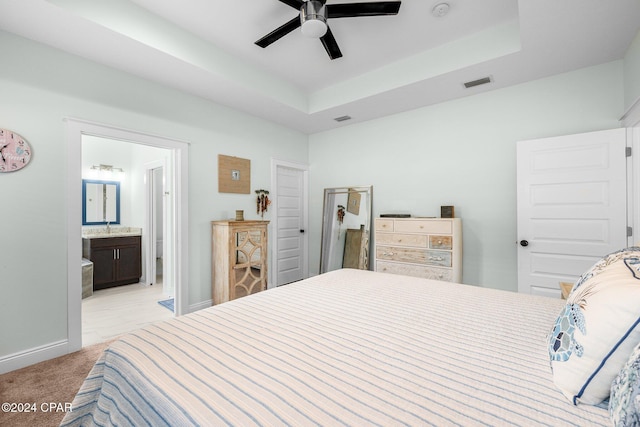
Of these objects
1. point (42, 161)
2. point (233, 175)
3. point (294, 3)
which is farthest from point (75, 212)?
point (294, 3)

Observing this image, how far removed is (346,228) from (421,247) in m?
1.32

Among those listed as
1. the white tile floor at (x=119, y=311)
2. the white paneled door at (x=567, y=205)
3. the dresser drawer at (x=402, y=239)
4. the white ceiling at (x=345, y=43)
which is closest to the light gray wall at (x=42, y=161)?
the white ceiling at (x=345, y=43)

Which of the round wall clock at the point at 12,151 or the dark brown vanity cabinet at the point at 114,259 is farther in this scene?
the dark brown vanity cabinet at the point at 114,259

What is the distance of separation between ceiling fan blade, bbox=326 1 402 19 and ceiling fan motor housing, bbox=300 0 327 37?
73mm

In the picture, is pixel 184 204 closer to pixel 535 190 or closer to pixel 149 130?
pixel 149 130

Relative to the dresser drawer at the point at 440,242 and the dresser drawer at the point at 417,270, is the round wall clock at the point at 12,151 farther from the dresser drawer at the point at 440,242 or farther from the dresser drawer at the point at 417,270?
the dresser drawer at the point at 440,242

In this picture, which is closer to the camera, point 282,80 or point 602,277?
point 602,277

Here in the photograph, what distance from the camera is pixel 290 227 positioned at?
4656 millimetres

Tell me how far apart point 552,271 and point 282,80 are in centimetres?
360

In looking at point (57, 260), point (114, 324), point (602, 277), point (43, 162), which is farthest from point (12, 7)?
point (602, 277)

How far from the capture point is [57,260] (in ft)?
7.75

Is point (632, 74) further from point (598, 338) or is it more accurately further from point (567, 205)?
point (598, 338)

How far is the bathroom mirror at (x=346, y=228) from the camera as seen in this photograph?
4160mm

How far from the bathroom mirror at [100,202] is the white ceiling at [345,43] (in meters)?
2.97
